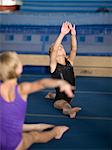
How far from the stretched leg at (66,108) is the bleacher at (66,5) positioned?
2.06 meters

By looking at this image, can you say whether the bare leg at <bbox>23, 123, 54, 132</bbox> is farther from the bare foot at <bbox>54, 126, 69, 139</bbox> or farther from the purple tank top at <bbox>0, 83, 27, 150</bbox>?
the purple tank top at <bbox>0, 83, 27, 150</bbox>

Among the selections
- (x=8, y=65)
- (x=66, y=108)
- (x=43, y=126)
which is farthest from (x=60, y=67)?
(x=8, y=65)

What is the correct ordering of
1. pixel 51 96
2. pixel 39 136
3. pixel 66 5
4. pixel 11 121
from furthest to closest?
1. pixel 66 5
2. pixel 51 96
3. pixel 39 136
4. pixel 11 121

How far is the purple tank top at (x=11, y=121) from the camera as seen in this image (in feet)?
5.52

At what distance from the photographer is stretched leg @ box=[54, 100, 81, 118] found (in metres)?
2.59

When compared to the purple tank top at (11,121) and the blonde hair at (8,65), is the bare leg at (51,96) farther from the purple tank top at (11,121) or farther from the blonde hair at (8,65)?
the blonde hair at (8,65)

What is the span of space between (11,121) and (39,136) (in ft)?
→ 1.15

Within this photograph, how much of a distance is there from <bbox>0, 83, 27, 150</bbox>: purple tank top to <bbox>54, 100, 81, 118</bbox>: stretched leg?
832 mm

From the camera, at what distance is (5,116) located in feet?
5.65

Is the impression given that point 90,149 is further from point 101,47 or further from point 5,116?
point 101,47

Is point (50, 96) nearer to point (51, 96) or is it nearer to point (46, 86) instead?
point (51, 96)

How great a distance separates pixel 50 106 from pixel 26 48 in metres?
1.65

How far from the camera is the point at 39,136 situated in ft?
6.69

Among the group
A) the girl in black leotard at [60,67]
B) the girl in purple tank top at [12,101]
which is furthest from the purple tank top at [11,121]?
the girl in black leotard at [60,67]
